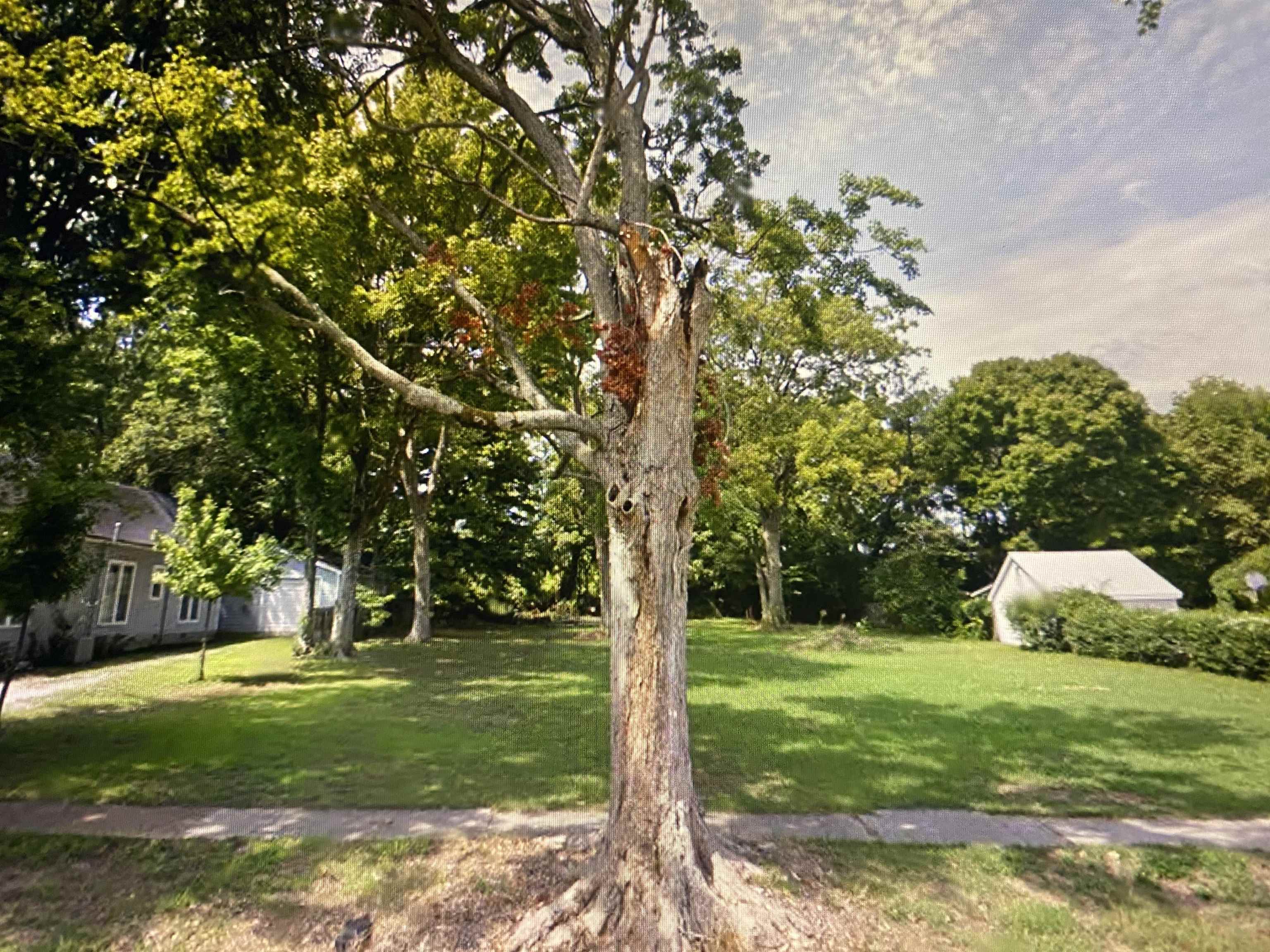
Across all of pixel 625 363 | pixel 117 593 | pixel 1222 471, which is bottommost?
pixel 117 593

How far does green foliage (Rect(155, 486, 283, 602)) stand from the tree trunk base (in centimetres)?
1148

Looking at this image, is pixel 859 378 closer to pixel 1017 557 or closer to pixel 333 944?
pixel 1017 557

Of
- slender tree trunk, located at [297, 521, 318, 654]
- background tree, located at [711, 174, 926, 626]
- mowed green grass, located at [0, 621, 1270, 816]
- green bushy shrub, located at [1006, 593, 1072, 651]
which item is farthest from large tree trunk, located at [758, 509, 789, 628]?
slender tree trunk, located at [297, 521, 318, 654]

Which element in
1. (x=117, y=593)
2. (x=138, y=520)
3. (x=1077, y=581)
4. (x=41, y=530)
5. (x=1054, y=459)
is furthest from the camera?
(x=1054, y=459)

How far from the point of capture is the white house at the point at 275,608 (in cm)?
2489

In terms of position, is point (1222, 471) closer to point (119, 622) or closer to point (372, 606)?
point (372, 606)

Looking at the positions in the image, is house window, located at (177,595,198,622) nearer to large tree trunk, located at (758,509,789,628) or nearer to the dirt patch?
large tree trunk, located at (758,509,789,628)

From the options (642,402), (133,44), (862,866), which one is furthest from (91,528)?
(862,866)

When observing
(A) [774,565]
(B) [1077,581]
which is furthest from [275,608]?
(B) [1077,581]

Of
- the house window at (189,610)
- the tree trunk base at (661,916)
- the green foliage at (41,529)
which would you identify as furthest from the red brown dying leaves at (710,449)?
the house window at (189,610)

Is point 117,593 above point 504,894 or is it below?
above

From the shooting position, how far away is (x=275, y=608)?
2509cm

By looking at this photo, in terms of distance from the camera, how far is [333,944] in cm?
390

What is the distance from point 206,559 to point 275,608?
1394cm
